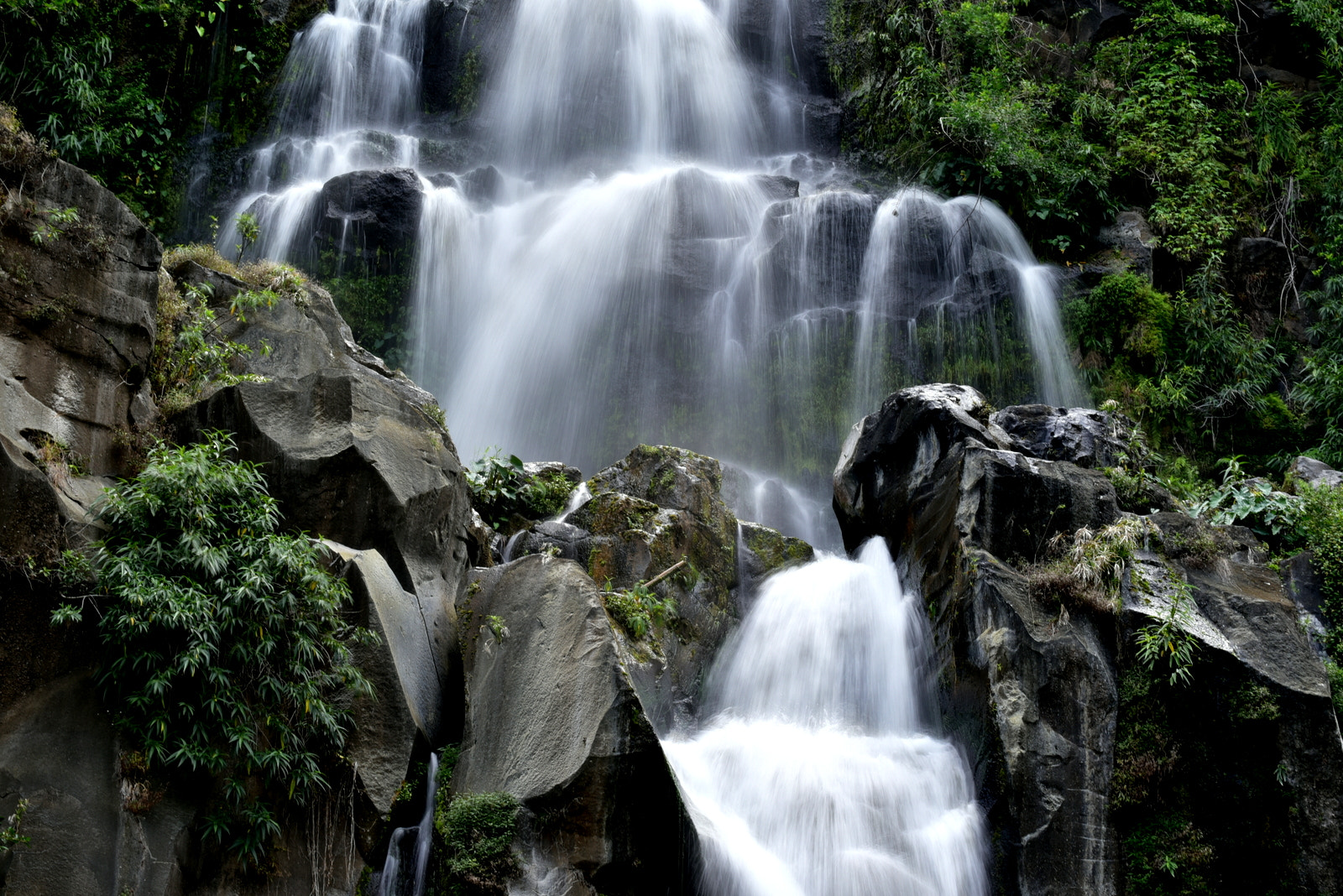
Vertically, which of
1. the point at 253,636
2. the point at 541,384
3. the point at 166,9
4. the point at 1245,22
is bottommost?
the point at 253,636

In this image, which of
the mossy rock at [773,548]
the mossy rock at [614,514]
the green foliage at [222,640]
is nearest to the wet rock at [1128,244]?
the mossy rock at [773,548]

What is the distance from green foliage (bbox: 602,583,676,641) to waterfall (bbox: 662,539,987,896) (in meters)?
1.00

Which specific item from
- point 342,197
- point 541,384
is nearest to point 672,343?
point 541,384

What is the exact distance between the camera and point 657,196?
16.5 m

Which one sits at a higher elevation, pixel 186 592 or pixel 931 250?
pixel 931 250

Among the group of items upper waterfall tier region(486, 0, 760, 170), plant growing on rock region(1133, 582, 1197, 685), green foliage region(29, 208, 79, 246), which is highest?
upper waterfall tier region(486, 0, 760, 170)

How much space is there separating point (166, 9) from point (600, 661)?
52.2ft

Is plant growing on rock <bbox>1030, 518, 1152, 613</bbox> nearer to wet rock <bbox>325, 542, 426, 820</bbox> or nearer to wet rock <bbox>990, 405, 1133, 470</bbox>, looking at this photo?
wet rock <bbox>990, 405, 1133, 470</bbox>

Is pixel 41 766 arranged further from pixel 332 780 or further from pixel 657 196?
pixel 657 196

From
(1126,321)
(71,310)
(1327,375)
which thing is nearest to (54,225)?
(71,310)

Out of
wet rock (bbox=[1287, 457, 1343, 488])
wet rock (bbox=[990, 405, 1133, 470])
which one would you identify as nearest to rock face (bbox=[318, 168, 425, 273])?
wet rock (bbox=[990, 405, 1133, 470])

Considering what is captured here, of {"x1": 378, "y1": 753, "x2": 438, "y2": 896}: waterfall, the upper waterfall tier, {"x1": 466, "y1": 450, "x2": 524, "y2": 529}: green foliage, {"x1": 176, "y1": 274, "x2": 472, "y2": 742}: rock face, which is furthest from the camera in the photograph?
the upper waterfall tier

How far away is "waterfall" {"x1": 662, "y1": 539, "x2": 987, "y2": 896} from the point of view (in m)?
6.86

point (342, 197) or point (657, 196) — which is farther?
point (657, 196)
